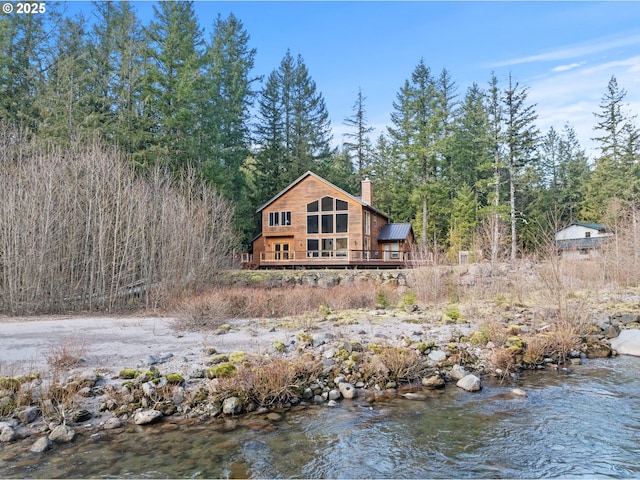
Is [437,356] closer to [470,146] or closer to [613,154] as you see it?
[470,146]

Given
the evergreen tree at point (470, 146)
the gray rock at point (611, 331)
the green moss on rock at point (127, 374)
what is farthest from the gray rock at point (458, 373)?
→ the evergreen tree at point (470, 146)

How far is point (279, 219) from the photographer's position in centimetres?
2970

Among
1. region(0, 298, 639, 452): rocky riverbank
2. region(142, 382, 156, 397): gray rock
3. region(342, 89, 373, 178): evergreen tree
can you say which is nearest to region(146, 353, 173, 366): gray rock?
region(0, 298, 639, 452): rocky riverbank

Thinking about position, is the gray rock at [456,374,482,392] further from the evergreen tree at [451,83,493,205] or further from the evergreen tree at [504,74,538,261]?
the evergreen tree at [451,83,493,205]

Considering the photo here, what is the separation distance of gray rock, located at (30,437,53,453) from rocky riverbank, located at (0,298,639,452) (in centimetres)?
1

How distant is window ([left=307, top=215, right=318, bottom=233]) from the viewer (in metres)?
28.7

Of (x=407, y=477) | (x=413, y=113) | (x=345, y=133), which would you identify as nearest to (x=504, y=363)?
(x=407, y=477)

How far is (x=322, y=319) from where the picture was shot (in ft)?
40.2

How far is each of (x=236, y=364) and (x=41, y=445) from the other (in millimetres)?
2955

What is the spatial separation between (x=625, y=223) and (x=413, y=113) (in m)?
19.3

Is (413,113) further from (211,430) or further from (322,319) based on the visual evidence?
(211,430)

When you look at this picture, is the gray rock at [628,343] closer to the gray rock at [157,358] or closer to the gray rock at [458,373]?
the gray rock at [458,373]

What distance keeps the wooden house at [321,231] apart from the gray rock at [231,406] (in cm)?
1988

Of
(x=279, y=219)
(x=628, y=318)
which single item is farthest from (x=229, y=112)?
(x=628, y=318)
